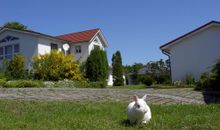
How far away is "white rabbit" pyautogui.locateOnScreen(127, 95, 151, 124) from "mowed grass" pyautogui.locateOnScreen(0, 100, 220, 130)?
0.16 meters

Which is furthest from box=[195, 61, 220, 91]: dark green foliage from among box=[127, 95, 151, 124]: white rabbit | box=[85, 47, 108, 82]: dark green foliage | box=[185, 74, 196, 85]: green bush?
box=[85, 47, 108, 82]: dark green foliage

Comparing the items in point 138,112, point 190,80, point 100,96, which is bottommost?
point 138,112

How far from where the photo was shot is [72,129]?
7930 millimetres

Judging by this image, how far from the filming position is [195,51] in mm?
30094

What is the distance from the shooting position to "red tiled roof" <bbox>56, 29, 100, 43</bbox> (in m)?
41.2

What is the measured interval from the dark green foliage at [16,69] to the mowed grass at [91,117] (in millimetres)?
18949

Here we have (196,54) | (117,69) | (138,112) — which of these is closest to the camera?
(138,112)

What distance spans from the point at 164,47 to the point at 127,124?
23.9 m

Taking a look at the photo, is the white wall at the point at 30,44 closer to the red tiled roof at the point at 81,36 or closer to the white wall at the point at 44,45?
the white wall at the point at 44,45

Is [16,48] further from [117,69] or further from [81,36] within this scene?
[117,69]

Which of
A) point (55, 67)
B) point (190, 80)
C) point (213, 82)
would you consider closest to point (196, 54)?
point (190, 80)

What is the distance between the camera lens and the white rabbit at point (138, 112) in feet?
27.0

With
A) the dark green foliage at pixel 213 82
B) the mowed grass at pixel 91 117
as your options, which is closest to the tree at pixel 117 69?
the dark green foliage at pixel 213 82

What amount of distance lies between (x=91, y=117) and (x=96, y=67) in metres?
25.3
